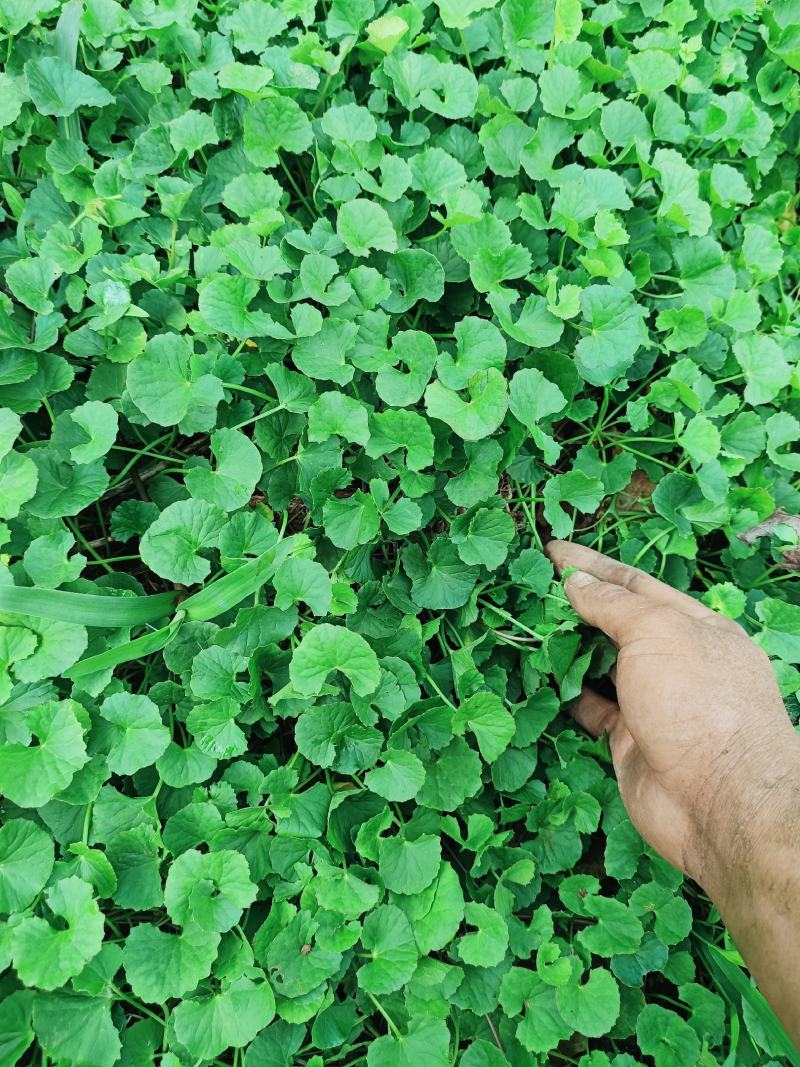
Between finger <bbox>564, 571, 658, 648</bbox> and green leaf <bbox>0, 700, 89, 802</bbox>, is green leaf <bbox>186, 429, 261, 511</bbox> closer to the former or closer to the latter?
green leaf <bbox>0, 700, 89, 802</bbox>

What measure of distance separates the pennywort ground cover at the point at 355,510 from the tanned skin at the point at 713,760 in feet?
0.59

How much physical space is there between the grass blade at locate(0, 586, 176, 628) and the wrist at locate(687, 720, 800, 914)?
3.93ft

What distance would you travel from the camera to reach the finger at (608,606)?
1.50 m

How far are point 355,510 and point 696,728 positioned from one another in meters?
0.83

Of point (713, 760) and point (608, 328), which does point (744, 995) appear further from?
point (608, 328)

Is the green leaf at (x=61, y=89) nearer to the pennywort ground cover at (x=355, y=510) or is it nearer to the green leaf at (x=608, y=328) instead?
the pennywort ground cover at (x=355, y=510)

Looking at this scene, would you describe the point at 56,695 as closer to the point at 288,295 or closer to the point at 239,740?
the point at 239,740

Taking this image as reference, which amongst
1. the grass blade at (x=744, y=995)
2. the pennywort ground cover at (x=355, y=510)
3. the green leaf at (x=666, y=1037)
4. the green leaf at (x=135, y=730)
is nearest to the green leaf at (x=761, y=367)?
the pennywort ground cover at (x=355, y=510)

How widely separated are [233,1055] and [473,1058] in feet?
1.67

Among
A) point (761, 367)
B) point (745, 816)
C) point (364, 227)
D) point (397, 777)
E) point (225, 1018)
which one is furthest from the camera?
point (761, 367)

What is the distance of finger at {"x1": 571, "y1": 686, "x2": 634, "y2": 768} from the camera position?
5.51 ft

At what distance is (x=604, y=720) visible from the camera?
1.74 meters

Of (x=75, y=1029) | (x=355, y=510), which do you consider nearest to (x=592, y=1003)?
(x=75, y=1029)

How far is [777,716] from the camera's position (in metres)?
1.40
